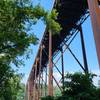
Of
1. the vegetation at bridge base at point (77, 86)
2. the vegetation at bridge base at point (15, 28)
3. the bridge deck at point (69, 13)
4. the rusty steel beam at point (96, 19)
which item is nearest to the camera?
the rusty steel beam at point (96, 19)

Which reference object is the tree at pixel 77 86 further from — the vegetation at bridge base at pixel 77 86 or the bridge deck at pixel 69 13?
the bridge deck at pixel 69 13

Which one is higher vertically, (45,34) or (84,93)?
(45,34)

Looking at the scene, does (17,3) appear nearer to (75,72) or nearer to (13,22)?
(13,22)

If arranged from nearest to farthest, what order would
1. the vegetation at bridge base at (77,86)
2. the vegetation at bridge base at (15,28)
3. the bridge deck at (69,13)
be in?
1. the vegetation at bridge base at (77,86)
2. the vegetation at bridge base at (15,28)
3. the bridge deck at (69,13)

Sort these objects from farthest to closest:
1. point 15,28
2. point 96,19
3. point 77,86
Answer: point 15,28, point 77,86, point 96,19

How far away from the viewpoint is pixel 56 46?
26328mm

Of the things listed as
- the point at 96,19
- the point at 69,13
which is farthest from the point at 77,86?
the point at 69,13

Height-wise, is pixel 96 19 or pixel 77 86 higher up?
pixel 96 19

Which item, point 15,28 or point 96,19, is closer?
point 96,19

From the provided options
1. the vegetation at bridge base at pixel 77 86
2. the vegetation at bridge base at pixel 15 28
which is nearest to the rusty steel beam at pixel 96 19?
the vegetation at bridge base at pixel 77 86

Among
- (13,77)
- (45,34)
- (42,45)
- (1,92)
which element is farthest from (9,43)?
(42,45)

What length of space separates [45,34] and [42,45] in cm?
385

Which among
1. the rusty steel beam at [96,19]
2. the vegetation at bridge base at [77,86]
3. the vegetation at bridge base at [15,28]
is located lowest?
the vegetation at bridge base at [77,86]

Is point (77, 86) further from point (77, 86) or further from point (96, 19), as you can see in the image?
point (96, 19)
